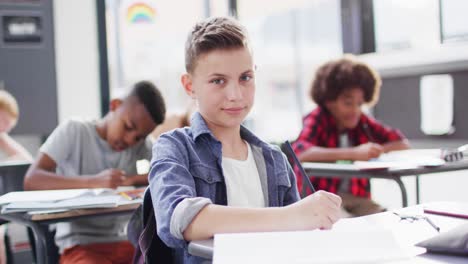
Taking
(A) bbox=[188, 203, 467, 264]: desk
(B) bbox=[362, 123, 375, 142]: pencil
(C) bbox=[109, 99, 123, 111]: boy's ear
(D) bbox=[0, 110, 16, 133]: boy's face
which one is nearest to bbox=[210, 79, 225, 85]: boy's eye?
(A) bbox=[188, 203, 467, 264]: desk

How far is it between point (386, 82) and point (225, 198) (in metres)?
2.44

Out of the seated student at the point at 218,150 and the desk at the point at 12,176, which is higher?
the seated student at the point at 218,150

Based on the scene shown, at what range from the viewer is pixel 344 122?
8.52 ft

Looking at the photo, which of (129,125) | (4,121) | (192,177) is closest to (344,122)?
(129,125)

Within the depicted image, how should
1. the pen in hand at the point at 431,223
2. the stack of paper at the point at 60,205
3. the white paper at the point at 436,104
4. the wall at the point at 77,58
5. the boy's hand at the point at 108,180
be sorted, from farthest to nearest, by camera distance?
the wall at the point at 77,58 < the white paper at the point at 436,104 < the boy's hand at the point at 108,180 < the stack of paper at the point at 60,205 < the pen in hand at the point at 431,223

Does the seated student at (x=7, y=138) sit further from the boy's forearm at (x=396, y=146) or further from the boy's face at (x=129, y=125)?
the boy's forearm at (x=396, y=146)

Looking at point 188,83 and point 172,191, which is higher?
point 188,83

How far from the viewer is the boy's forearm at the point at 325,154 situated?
91.3 inches

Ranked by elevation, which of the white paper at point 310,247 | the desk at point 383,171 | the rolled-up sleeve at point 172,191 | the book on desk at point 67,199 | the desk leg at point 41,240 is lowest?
the desk leg at point 41,240

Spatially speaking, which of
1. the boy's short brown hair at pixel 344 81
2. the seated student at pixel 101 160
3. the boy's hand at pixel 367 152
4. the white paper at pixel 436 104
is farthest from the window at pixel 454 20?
the seated student at pixel 101 160

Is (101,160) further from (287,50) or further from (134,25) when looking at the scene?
(287,50)

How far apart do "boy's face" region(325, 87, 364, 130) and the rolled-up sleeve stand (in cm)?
160

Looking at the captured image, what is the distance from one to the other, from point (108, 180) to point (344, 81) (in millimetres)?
1324

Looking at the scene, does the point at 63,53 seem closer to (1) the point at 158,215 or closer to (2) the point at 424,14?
(2) the point at 424,14
